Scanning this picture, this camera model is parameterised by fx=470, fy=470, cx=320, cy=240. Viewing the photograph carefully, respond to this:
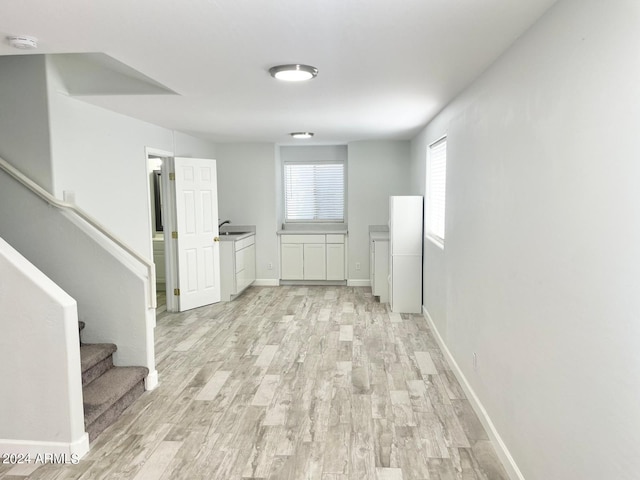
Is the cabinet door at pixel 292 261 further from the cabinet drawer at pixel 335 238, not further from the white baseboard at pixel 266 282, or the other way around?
the cabinet drawer at pixel 335 238

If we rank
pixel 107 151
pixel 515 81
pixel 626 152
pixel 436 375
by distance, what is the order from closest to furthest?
pixel 626 152 → pixel 515 81 → pixel 436 375 → pixel 107 151

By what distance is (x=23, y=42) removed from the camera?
7.73ft

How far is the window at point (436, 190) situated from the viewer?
15.9ft

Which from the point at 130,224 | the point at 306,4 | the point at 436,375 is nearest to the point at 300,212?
the point at 130,224

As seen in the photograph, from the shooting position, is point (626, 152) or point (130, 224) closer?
point (626, 152)

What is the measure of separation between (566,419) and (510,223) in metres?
1.00

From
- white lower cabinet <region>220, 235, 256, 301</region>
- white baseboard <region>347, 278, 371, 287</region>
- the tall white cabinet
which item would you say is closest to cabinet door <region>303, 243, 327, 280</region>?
white baseboard <region>347, 278, 371, 287</region>

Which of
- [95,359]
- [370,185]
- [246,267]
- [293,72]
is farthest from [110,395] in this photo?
[370,185]

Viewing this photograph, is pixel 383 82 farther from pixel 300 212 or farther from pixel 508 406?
pixel 300 212

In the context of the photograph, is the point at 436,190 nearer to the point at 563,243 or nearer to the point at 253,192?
the point at 253,192

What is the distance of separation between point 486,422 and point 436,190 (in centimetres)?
290

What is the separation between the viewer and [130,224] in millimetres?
4730

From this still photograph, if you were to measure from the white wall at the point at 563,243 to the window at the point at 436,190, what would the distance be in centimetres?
173

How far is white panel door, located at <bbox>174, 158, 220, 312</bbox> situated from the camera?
5.88 m
